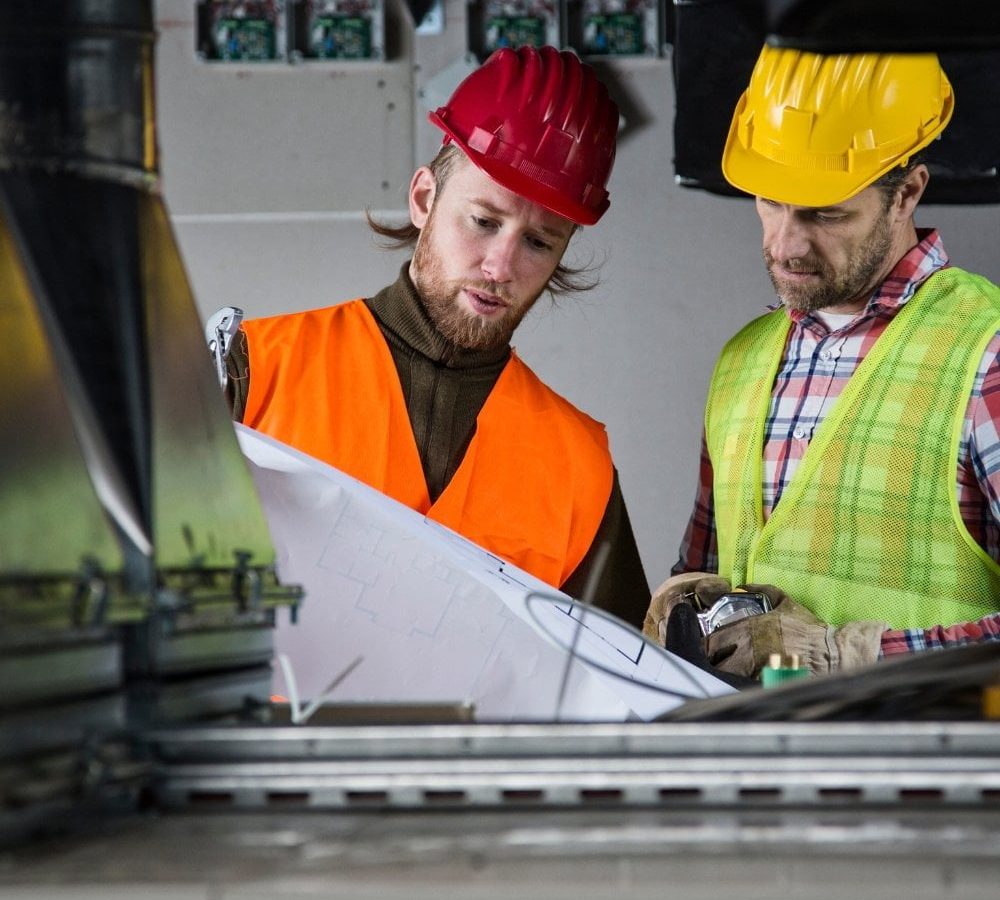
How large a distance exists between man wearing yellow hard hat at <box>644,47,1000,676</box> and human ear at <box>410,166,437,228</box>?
0.61 m

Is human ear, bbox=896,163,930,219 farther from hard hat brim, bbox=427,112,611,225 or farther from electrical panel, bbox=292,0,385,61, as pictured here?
electrical panel, bbox=292,0,385,61

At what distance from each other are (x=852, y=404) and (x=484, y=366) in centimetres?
69

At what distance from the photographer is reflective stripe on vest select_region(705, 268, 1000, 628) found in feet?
7.14

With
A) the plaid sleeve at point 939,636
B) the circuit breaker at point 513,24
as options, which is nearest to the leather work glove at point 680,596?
the plaid sleeve at point 939,636

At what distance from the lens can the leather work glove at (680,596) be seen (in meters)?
2.21

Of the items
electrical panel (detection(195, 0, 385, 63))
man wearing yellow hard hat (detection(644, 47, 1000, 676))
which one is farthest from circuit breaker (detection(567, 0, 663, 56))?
man wearing yellow hard hat (detection(644, 47, 1000, 676))

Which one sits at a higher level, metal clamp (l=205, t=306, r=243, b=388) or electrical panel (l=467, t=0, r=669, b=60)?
electrical panel (l=467, t=0, r=669, b=60)

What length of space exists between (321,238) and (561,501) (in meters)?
1.67

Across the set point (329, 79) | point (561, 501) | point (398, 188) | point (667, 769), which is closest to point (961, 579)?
point (561, 501)

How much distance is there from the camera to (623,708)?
1.30 m

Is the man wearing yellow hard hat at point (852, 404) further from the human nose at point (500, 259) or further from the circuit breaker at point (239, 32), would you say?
the circuit breaker at point (239, 32)

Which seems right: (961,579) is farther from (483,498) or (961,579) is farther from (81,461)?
(81,461)

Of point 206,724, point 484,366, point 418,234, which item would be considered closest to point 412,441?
point 484,366

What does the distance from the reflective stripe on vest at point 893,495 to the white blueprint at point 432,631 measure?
0.87m
